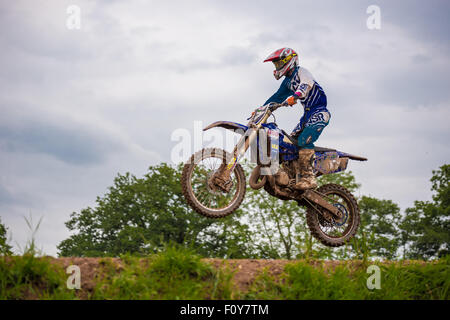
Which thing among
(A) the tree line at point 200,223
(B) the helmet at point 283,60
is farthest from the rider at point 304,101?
(A) the tree line at point 200,223

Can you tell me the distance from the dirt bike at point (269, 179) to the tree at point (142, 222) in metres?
18.3

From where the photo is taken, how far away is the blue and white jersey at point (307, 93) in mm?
7887

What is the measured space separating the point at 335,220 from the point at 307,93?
8.67 feet

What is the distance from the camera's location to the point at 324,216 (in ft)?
28.3

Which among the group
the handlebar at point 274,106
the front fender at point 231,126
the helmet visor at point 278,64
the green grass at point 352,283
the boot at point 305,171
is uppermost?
the helmet visor at point 278,64

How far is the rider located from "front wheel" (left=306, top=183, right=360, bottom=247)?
0.76 metres

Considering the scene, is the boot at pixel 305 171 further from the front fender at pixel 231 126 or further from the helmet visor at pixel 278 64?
the helmet visor at pixel 278 64

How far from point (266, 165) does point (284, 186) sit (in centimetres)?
59

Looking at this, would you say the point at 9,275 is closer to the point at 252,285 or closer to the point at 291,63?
the point at 252,285

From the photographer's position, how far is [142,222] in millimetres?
30812

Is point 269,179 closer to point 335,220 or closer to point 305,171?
point 305,171

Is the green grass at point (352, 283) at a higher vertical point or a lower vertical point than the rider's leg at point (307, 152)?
lower

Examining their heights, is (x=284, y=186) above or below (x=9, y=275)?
above
